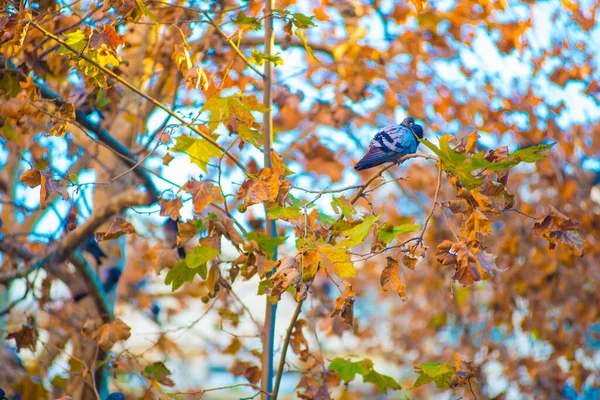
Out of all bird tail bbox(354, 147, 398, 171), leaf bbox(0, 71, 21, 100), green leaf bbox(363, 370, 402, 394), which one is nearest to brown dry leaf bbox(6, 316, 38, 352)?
leaf bbox(0, 71, 21, 100)

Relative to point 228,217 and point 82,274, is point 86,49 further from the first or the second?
point 82,274

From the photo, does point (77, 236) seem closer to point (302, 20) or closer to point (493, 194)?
point (302, 20)

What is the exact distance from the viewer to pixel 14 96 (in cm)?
244

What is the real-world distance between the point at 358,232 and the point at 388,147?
0.28 m

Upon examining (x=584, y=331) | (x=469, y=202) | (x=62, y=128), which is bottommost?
(x=469, y=202)

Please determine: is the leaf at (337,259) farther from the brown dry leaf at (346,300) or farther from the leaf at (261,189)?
the leaf at (261,189)

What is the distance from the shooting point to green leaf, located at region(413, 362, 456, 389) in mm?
2029

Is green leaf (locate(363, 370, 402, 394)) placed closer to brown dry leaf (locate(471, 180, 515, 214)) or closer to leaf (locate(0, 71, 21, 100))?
brown dry leaf (locate(471, 180, 515, 214))

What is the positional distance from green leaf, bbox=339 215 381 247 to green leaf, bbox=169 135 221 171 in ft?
2.15

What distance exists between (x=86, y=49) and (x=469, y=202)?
1319 mm

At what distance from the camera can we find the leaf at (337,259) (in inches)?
65.5

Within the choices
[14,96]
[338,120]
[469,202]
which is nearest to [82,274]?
[14,96]

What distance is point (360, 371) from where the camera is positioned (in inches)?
91.3

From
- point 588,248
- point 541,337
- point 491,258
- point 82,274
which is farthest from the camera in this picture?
point 541,337
